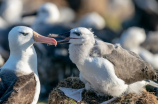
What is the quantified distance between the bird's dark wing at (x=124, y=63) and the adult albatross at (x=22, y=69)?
2.21 ft

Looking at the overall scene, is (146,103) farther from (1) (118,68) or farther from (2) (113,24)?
(2) (113,24)

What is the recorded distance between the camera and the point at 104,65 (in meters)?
5.54

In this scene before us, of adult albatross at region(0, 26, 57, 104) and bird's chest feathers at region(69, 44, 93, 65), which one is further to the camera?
bird's chest feathers at region(69, 44, 93, 65)

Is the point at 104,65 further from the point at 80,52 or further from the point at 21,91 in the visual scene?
the point at 21,91

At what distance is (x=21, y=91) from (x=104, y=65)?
121 centimetres

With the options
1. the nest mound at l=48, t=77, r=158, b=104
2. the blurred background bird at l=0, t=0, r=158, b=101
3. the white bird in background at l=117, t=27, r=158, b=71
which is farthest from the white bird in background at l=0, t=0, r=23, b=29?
the nest mound at l=48, t=77, r=158, b=104

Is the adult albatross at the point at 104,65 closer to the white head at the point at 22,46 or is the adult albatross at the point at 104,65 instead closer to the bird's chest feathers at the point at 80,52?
the bird's chest feathers at the point at 80,52

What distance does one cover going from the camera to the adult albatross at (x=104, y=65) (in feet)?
18.2

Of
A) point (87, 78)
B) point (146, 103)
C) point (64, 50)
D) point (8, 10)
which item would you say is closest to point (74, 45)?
point (87, 78)

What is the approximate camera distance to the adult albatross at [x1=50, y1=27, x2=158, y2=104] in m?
5.55

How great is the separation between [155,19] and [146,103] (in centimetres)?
1371

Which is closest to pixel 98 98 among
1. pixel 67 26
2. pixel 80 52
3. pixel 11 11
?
pixel 80 52

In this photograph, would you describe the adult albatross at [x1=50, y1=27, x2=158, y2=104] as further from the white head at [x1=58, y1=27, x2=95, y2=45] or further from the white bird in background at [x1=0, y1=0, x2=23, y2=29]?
the white bird in background at [x1=0, y1=0, x2=23, y2=29]

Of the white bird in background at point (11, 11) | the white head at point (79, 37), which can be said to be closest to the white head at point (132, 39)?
the white bird in background at point (11, 11)
